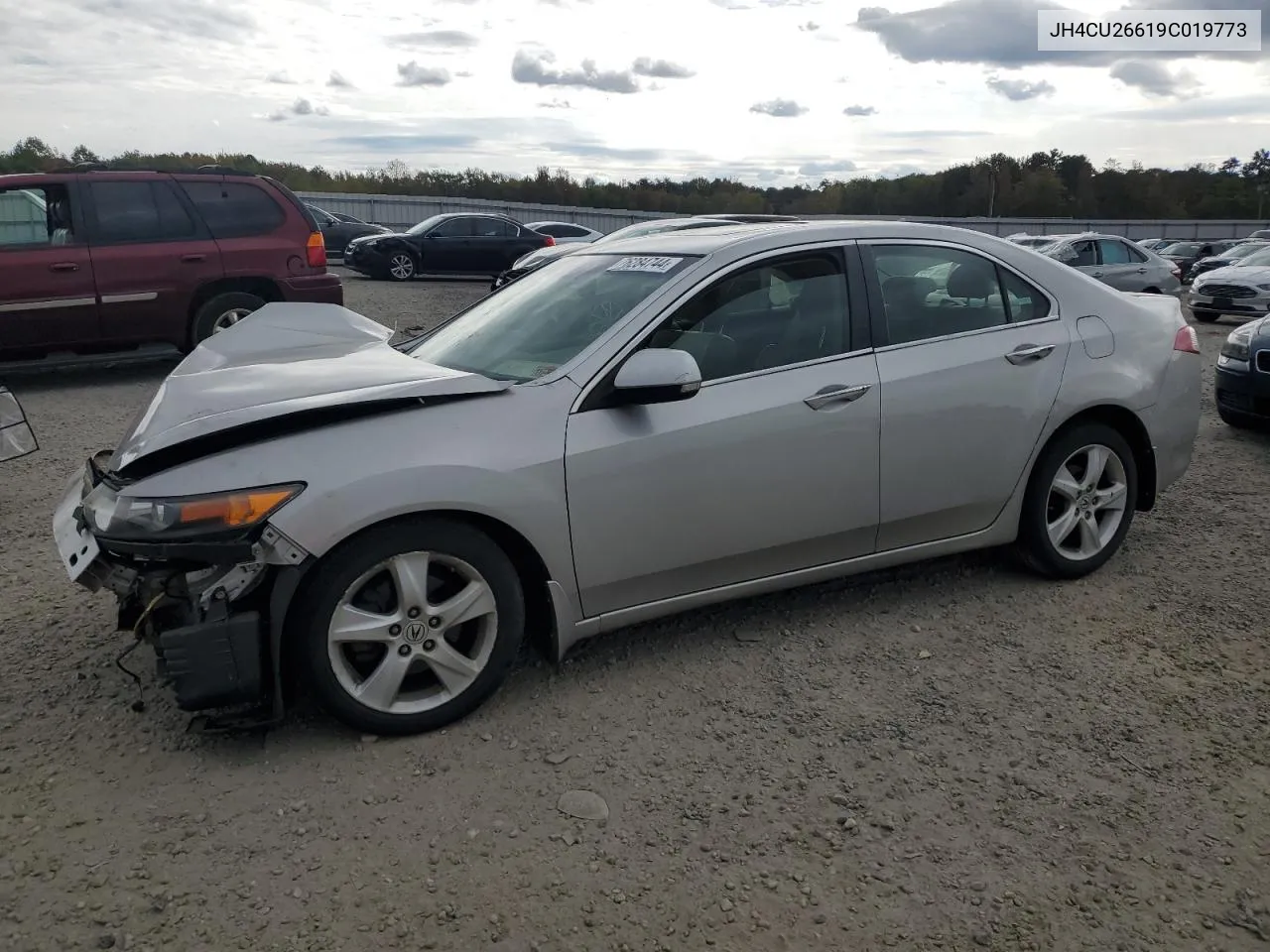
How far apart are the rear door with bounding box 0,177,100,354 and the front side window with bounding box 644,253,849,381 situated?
7114 millimetres

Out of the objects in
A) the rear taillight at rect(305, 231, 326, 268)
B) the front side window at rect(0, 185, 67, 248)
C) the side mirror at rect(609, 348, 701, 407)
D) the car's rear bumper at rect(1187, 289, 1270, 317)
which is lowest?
the car's rear bumper at rect(1187, 289, 1270, 317)

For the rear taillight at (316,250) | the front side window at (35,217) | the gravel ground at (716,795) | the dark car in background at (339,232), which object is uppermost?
the dark car in background at (339,232)

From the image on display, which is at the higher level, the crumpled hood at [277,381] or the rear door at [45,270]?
the rear door at [45,270]

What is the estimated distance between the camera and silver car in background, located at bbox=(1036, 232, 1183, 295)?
17.4m

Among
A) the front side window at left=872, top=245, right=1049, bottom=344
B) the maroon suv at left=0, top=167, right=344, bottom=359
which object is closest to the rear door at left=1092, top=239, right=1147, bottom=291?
the maroon suv at left=0, top=167, right=344, bottom=359

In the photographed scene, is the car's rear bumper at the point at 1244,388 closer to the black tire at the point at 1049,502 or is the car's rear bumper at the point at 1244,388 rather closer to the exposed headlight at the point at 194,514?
the black tire at the point at 1049,502

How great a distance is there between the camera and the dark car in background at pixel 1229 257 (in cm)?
2430

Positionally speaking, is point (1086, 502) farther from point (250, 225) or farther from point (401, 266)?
point (401, 266)

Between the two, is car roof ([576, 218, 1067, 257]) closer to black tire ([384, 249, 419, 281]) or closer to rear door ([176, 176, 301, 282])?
rear door ([176, 176, 301, 282])

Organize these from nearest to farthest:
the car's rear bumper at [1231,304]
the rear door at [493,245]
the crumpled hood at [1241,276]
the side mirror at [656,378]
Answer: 1. the side mirror at [656,378]
2. the car's rear bumper at [1231,304]
3. the crumpled hood at [1241,276]
4. the rear door at [493,245]

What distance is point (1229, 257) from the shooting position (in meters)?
26.2

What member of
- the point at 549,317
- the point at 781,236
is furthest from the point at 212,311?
the point at 781,236

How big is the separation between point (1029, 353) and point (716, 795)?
240cm

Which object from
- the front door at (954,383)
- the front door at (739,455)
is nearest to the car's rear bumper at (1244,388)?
the front door at (954,383)
